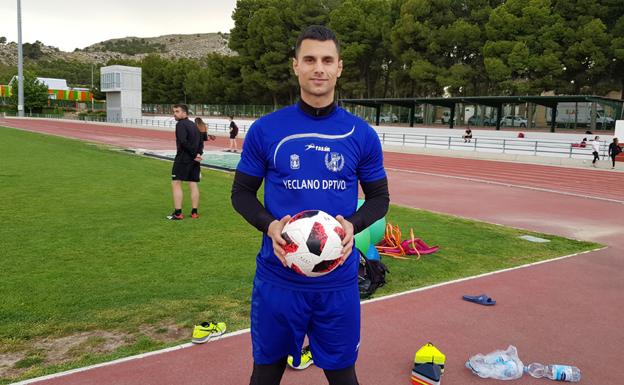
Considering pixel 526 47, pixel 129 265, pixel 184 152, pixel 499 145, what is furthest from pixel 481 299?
pixel 526 47

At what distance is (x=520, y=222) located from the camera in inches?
425

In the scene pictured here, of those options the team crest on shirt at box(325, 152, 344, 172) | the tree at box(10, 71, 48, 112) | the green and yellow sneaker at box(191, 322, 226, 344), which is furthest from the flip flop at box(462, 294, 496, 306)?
the tree at box(10, 71, 48, 112)

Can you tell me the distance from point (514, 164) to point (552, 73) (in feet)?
79.8

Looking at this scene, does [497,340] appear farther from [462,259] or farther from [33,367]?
[33,367]

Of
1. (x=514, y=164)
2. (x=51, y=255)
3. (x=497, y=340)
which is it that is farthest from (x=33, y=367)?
(x=514, y=164)

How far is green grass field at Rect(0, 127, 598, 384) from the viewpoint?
4453mm

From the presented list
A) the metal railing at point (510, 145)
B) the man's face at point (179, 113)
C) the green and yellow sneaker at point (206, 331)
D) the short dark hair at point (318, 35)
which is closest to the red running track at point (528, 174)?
the metal railing at point (510, 145)

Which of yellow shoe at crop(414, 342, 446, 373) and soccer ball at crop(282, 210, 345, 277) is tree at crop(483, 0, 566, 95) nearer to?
yellow shoe at crop(414, 342, 446, 373)

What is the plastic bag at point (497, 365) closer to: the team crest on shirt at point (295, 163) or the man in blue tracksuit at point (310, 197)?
the man in blue tracksuit at point (310, 197)

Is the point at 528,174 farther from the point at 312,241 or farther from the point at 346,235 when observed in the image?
the point at 312,241

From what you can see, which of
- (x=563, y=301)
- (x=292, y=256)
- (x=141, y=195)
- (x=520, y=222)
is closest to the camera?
(x=292, y=256)

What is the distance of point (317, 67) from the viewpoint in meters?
2.44

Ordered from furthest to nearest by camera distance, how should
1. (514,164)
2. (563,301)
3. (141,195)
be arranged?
(514,164), (141,195), (563,301)

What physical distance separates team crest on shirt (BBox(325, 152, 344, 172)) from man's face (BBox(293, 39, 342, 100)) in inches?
11.6
